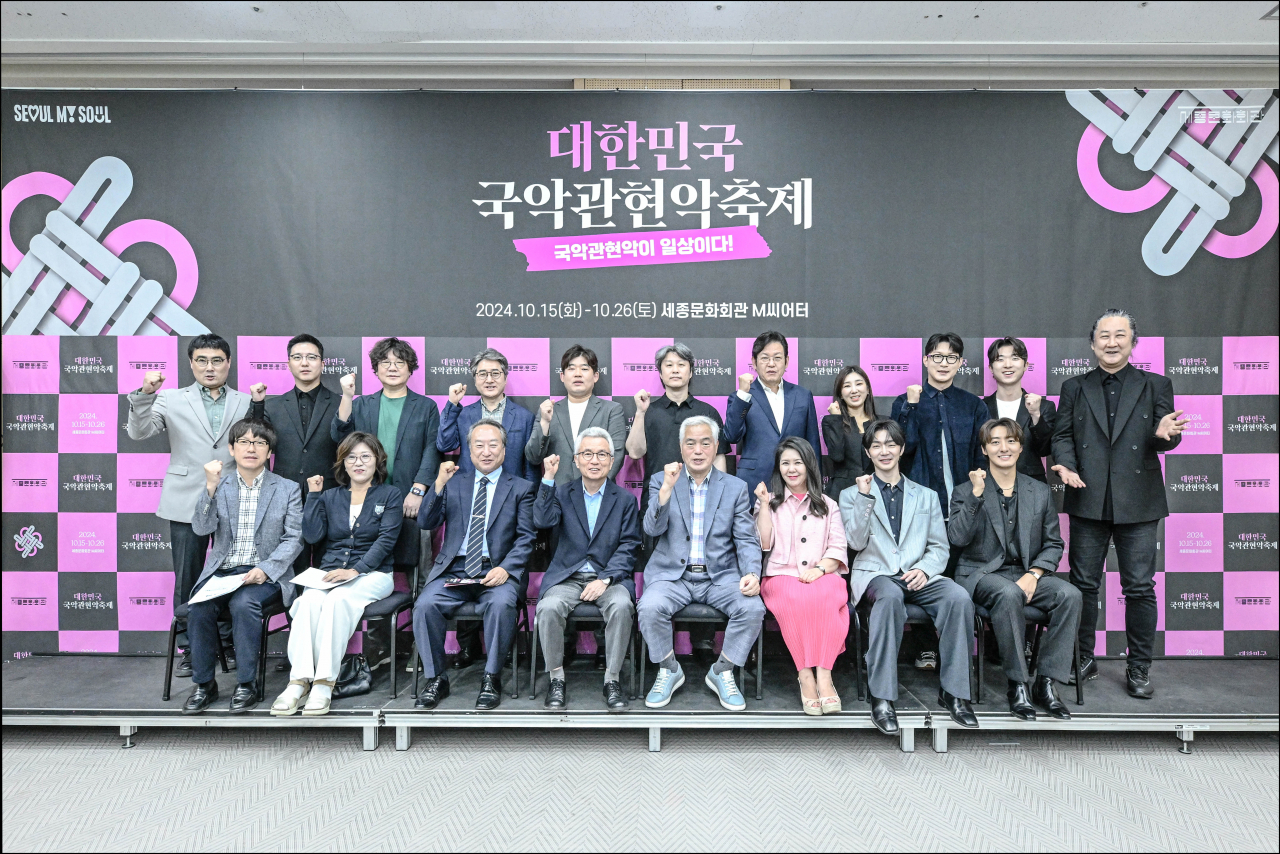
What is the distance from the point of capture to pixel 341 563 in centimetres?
320

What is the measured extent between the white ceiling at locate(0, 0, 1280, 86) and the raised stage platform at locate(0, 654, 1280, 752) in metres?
3.56

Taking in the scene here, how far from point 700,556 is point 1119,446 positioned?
219cm

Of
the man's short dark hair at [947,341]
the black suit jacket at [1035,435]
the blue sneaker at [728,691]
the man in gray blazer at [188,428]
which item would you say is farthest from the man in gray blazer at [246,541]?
the black suit jacket at [1035,435]

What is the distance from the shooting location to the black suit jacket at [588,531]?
322 centimetres

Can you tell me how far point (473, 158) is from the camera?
12.6 ft

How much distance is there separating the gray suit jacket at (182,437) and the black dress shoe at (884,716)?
3.51 metres

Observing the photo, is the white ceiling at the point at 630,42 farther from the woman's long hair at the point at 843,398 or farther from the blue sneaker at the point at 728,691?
the blue sneaker at the point at 728,691

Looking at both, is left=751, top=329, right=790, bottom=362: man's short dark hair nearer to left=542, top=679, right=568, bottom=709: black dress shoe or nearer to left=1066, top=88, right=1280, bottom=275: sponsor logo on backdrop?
Answer: left=542, top=679, right=568, bottom=709: black dress shoe

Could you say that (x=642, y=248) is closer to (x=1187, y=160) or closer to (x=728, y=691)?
(x=728, y=691)

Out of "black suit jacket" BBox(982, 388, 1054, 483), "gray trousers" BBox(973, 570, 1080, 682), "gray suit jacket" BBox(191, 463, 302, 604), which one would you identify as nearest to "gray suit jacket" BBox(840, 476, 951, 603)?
"gray trousers" BBox(973, 570, 1080, 682)

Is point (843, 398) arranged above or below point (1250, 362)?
below

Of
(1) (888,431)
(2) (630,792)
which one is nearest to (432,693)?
(2) (630,792)

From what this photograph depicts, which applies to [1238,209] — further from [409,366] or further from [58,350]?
[58,350]

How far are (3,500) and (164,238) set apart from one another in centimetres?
185
